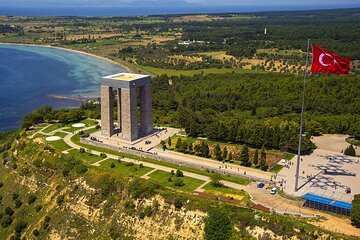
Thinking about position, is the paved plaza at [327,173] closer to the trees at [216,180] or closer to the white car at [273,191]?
the white car at [273,191]

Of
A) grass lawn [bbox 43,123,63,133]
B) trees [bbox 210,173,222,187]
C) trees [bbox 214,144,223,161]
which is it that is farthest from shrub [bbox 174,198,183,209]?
grass lawn [bbox 43,123,63,133]

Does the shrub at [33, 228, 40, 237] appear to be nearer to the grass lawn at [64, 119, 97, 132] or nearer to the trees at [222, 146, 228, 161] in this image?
the trees at [222, 146, 228, 161]

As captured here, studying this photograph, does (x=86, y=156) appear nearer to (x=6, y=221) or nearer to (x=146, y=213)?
(x=6, y=221)

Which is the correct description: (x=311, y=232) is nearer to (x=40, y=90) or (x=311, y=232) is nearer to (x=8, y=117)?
(x=8, y=117)

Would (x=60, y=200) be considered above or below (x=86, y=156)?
below

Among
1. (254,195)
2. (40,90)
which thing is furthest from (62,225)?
(40,90)

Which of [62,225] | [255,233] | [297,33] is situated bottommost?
[62,225]

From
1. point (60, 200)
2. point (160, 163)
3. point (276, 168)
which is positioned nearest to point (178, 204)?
point (160, 163)
